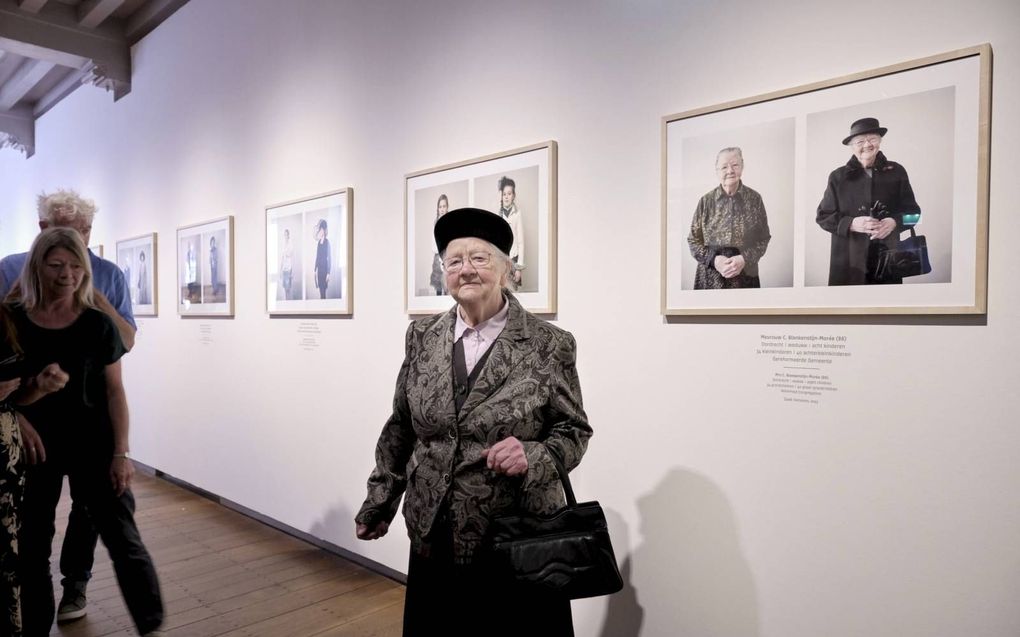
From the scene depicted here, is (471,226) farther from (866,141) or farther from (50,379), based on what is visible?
(50,379)

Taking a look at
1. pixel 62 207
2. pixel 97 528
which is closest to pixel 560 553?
pixel 97 528

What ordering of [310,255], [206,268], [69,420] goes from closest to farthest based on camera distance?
[69,420] < [310,255] < [206,268]

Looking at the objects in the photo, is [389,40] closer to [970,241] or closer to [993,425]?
[970,241]

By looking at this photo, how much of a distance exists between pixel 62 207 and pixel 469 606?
2203mm

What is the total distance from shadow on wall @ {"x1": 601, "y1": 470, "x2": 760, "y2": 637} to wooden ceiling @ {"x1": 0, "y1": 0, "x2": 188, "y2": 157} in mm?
5976

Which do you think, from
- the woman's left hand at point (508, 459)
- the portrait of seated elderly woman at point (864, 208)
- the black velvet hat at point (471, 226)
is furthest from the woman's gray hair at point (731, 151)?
the woman's left hand at point (508, 459)

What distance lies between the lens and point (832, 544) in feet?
7.26

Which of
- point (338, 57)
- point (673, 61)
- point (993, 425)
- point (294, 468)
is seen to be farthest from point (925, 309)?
point (294, 468)

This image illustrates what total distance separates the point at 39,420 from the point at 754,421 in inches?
100

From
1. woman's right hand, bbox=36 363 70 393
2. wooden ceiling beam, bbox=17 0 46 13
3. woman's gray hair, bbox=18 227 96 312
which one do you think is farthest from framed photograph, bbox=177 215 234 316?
woman's right hand, bbox=36 363 70 393

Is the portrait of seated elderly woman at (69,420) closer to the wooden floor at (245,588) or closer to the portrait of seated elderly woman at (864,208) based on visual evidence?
the wooden floor at (245,588)

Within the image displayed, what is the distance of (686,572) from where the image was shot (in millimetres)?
2543

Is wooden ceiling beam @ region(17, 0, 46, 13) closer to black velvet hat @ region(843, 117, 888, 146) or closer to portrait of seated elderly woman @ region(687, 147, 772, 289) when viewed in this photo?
portrait of seated elderly woman @ region(687, 147, 772, 289)

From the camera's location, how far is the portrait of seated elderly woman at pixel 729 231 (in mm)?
2361
